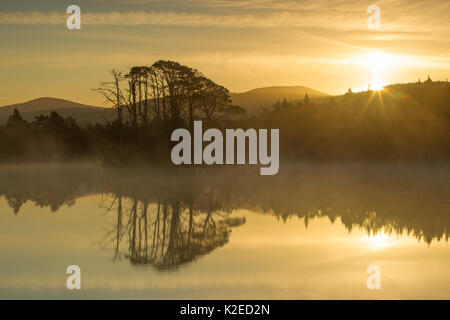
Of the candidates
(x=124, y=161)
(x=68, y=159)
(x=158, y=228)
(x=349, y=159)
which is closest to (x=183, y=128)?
(x=124, y=161)

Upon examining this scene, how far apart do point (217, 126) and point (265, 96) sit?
11326cm

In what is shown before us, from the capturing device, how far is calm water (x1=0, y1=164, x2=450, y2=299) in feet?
29.7

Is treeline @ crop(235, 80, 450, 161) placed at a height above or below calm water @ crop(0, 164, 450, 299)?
above

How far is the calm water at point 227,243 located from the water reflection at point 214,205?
0.05 meters

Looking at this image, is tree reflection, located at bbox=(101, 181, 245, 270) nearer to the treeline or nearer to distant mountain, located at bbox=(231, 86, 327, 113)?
the treeline

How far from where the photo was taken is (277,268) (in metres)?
10.3

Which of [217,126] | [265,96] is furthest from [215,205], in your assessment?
[265,96]

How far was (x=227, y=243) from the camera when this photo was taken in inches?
500

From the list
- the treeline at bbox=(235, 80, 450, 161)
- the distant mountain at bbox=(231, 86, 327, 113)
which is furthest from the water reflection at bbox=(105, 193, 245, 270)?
the distant mountain at bbox=(231, 86, 327, 113)

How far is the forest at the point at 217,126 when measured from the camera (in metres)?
41.8

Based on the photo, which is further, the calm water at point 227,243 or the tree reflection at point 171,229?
the tree reflection at point 171,229

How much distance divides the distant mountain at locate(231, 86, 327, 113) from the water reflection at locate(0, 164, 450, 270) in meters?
105

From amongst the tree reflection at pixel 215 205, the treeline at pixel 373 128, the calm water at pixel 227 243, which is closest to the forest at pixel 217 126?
the treeline at pixel 373 128

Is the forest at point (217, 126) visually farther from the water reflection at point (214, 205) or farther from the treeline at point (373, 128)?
the water reflection at point (214, 205)
